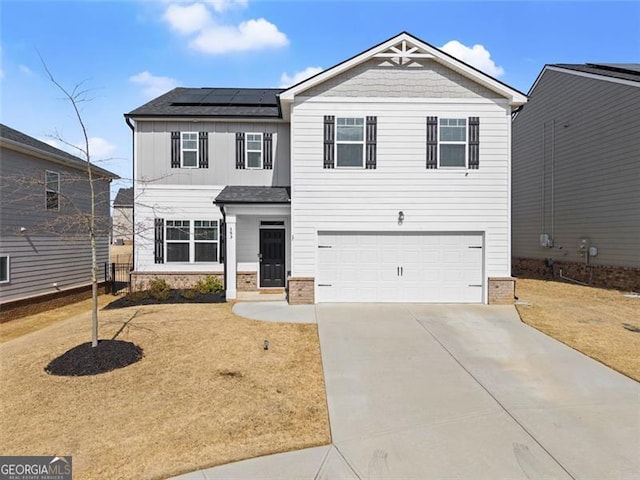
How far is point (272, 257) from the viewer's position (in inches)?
493

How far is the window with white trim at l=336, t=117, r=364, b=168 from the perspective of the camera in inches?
420

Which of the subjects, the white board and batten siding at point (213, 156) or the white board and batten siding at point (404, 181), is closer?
the white board and batten siding at point (404, 181)

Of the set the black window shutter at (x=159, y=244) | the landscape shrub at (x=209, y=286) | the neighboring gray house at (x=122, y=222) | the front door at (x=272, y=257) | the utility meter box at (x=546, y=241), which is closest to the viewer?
the neighboring gray house at (x=122, y=222)

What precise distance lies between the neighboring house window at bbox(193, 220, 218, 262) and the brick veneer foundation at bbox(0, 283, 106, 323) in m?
5.77

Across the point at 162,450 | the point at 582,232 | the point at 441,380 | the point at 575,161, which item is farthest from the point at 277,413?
the point at 575,161

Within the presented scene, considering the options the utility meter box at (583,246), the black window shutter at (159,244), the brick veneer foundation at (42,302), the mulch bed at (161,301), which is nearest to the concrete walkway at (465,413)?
the mulch bed at (161,301)

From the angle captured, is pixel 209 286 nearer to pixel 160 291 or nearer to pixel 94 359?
pixel 160 291

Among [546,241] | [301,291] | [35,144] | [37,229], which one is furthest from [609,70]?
[37,229]

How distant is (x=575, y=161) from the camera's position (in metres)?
15.8

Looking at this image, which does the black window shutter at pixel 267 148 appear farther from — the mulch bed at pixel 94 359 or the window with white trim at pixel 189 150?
the mulch bed at pixel 94 359

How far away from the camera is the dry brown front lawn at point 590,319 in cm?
670

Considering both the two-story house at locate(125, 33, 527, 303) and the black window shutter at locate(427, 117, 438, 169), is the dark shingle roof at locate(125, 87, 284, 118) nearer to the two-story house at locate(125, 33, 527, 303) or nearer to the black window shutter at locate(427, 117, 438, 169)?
the two-story house at locate(125, 33, 527, 303)

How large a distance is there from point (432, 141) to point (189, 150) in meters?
8.28

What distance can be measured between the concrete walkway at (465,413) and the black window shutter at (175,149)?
8683 mm
